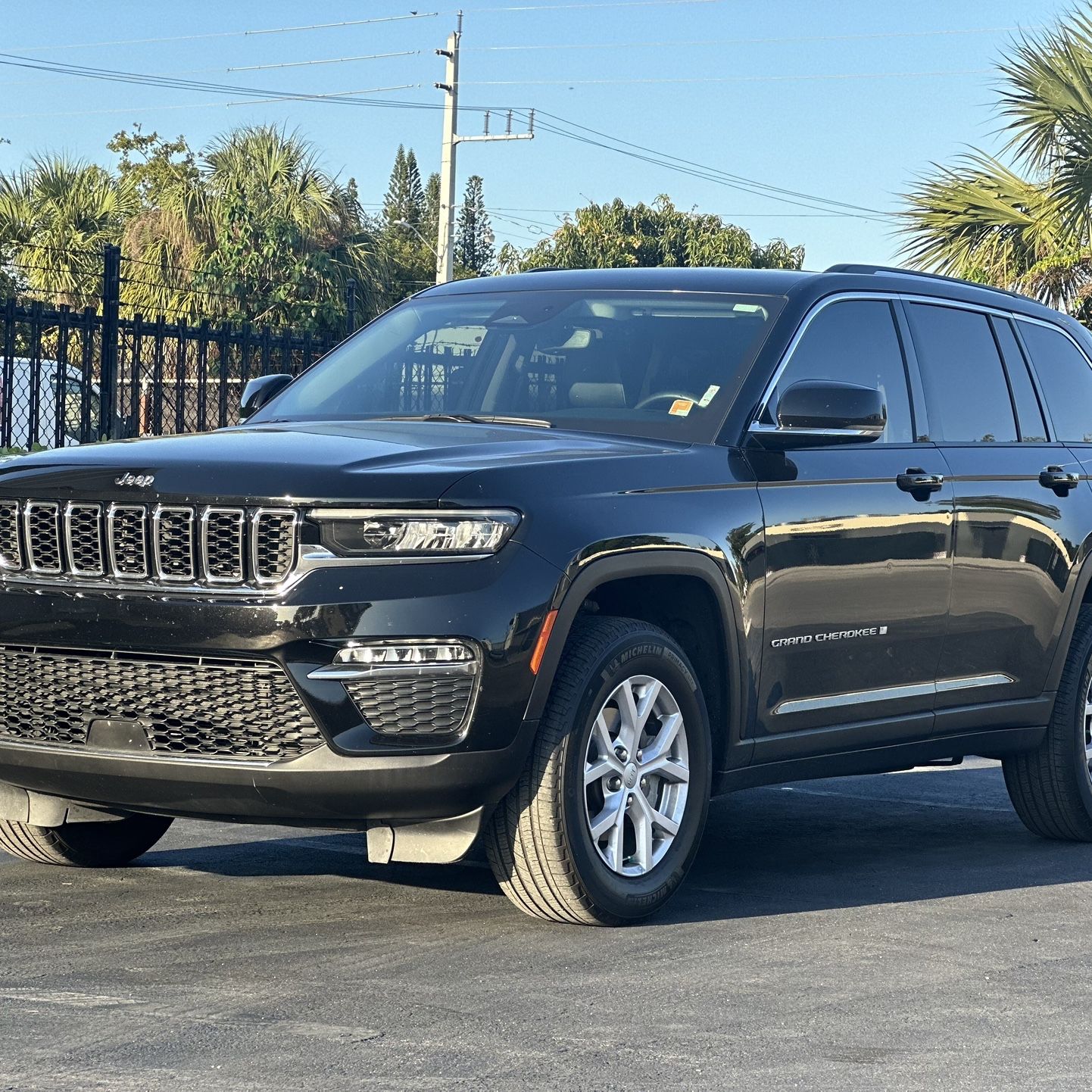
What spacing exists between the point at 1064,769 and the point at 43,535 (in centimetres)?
402

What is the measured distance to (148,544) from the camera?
5.10m

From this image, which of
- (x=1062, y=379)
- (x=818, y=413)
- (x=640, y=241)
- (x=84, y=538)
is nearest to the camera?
(x=84, y=538)

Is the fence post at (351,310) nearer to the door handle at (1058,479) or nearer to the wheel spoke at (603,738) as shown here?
the door handle at (1058,479)

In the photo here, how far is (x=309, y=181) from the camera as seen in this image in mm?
35969

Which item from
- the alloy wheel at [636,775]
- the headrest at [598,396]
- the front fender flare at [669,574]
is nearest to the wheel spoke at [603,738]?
the alloy wheel at [636,775]

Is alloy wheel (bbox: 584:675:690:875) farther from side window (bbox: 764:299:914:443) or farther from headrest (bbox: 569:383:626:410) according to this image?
side window (bbox: 764:299:914:443)

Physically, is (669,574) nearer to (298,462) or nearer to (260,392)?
(298,462)

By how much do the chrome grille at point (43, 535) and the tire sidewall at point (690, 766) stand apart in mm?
1455

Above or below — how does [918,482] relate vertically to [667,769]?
above

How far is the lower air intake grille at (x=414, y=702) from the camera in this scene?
4949 mm

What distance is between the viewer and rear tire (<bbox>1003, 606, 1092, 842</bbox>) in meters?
7.43

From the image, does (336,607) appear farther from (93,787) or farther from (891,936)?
(891,936)

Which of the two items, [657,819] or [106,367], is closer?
[657,819]

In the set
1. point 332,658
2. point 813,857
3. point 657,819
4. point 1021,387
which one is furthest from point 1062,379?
point 332,658
